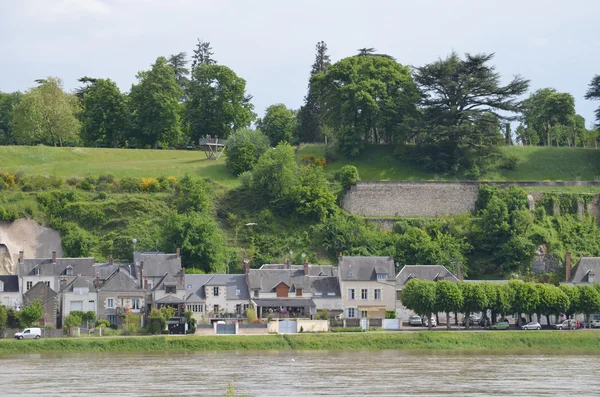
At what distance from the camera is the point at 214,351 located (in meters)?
57.6

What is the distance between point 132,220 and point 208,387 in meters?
34.0

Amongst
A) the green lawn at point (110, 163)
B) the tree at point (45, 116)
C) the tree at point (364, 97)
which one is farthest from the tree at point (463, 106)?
the tree at point (45, 116)

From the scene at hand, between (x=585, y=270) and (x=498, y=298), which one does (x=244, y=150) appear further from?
(x=498, y=298)

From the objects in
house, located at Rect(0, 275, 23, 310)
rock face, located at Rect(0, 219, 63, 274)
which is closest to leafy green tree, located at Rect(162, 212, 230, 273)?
rock face, located at Rect(0, 219, 63, 274)

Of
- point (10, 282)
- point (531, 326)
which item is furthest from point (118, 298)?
point (531, 326)

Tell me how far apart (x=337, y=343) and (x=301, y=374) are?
34.1 ft

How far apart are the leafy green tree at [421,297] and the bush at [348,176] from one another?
19.4 meters

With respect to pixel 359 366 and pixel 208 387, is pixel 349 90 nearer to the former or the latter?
pixel 359 366

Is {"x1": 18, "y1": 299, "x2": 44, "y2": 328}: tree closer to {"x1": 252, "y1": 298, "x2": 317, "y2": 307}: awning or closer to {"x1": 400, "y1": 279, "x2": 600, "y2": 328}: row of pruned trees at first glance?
{"x1": 252, "y1": 298, "x2": 317, "y2": 307}: awning

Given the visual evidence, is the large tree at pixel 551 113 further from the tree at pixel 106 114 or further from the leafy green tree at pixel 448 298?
the leafy green tree at pixel 448 298

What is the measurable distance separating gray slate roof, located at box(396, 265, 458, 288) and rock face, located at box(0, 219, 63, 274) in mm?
22205

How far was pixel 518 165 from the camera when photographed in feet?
292

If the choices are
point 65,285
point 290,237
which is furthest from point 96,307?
point 290,237

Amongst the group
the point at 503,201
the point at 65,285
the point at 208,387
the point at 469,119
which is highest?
the point at 469,119
